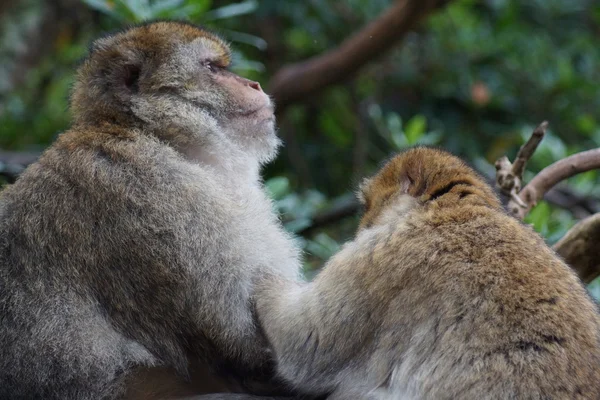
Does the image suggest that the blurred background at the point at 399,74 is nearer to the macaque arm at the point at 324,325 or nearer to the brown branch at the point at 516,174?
the brown branch at the point at 516,174

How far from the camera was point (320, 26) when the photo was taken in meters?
8.28

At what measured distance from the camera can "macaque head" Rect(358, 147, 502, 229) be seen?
2.93 m

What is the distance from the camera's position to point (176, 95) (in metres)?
3.48

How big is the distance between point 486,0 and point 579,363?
251 inches

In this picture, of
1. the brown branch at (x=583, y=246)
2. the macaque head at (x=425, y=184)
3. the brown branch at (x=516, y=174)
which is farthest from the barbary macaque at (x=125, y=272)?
the brown branch at (x=583, y=246)

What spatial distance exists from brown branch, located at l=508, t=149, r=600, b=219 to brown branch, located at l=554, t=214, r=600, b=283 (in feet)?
0.69

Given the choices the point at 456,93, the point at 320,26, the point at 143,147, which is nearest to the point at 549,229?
the point at 143,147

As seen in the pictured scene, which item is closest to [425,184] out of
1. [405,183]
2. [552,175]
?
[405,183]

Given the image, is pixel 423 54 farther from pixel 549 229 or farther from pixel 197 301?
pixel 197 301

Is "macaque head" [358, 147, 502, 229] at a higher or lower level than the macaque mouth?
lower

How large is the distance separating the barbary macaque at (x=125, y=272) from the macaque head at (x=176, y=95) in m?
0.10

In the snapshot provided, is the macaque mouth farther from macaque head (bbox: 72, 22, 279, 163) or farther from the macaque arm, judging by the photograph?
the macaque arm

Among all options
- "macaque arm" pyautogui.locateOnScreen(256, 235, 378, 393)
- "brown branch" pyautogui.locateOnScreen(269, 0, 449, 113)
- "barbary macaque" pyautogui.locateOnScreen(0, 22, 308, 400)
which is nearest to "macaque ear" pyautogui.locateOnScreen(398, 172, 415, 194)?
"macaque arm" pyautogui.locateOnScreen(256, 235, 378, 393)

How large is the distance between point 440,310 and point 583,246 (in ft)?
4.44
